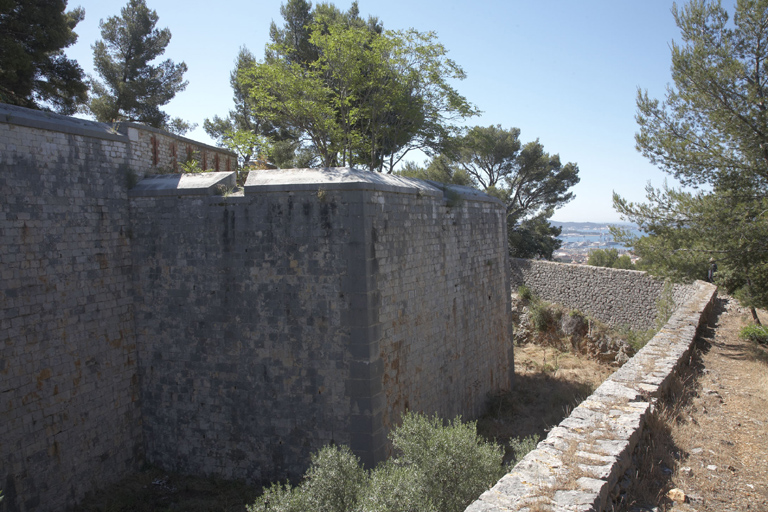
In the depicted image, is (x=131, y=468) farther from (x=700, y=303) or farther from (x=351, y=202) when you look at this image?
(x=700, y=303)

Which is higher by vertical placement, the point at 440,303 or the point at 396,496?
the point at 440,303

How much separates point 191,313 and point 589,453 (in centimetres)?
616

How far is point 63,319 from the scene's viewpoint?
692 centimetres

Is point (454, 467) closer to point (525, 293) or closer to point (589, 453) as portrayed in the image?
point (589, 453)

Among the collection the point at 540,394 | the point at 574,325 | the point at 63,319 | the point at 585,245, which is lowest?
the point at 540,394

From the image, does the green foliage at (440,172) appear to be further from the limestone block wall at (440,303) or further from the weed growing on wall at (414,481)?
the weed growing on wall at (414,481)

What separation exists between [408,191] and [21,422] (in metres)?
6.45

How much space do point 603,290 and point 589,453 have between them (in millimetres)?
15371

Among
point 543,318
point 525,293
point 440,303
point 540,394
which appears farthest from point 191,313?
point 525,293

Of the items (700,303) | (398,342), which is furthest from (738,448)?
(700,303)

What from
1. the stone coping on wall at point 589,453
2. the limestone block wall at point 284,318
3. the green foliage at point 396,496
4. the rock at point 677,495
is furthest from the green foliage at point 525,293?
the green foliage at point 396,496

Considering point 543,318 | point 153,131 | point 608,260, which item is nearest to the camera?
point 153,131

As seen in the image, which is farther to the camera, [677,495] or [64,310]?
[64,310]

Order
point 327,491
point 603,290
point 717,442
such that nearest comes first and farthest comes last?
point 327,491, point 717,442, point 603,290
